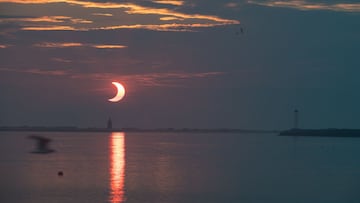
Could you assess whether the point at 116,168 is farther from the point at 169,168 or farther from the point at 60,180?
the point at 60,180

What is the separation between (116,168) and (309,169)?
45.4 feet

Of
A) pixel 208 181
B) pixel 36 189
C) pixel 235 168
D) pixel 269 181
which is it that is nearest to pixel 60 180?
pixel 36 189

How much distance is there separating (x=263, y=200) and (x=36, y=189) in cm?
1121

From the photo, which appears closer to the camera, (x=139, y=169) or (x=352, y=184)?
(x=352, y=184)

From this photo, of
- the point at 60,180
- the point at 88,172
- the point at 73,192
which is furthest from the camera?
the point at 88,172

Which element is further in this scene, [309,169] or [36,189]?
[309,169]

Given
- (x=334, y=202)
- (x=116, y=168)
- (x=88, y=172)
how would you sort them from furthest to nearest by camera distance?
(x=116, y=168)
(x=88, y=172)
(x=334, y=202)

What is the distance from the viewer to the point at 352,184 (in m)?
36.4

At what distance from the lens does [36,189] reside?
32.3 m

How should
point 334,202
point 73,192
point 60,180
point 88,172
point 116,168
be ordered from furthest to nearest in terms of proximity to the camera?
1. point 116,168
2. point 88,172
3. point 60,180
4. point 73,192
5. point 334,202

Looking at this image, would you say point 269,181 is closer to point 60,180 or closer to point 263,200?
point 263,200

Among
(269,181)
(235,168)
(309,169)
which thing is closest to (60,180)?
(269,181)

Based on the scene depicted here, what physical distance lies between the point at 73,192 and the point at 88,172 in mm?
10829

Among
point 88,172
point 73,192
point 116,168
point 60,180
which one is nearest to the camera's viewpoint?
point 73,192
